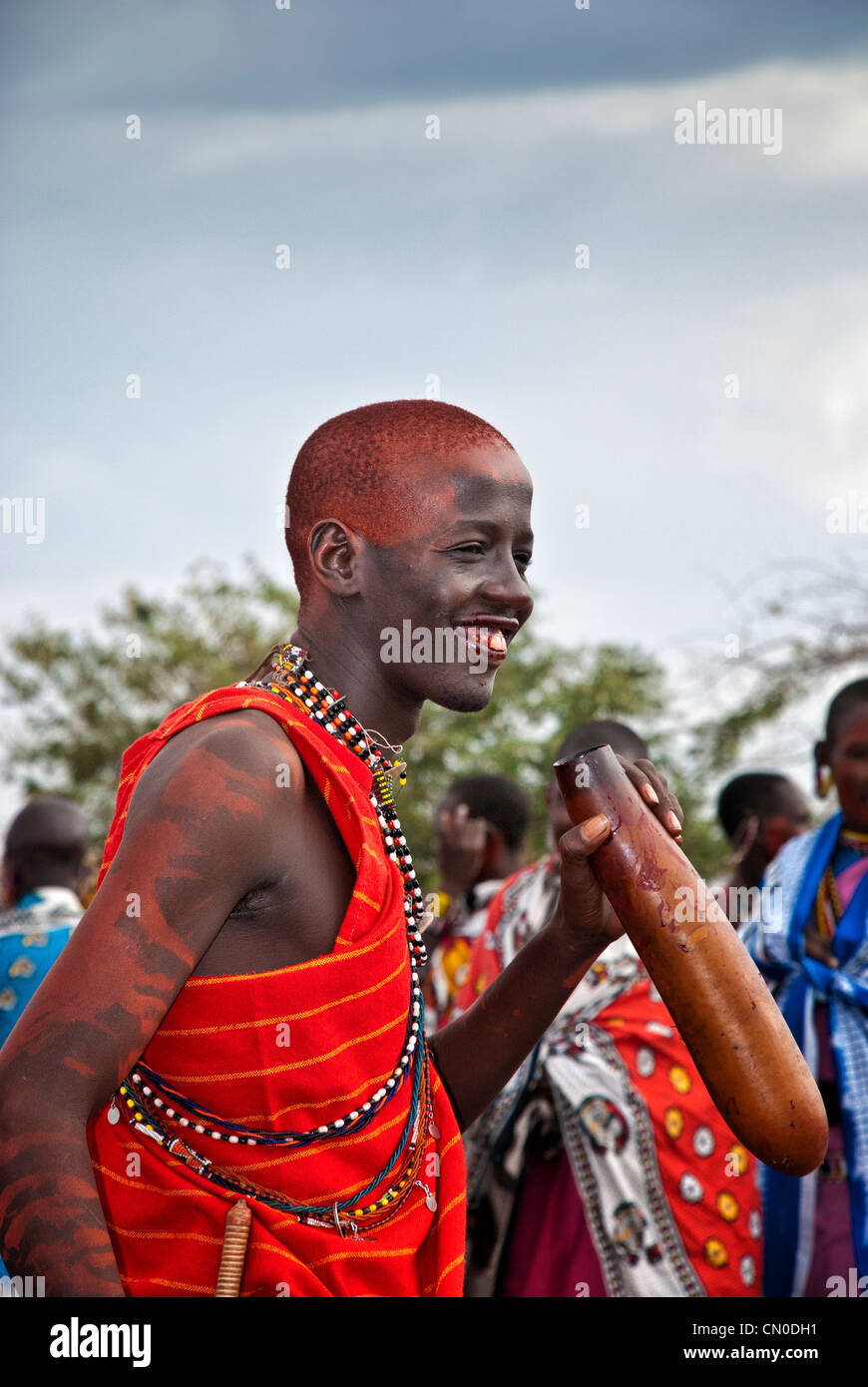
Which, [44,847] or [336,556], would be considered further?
[44,847]

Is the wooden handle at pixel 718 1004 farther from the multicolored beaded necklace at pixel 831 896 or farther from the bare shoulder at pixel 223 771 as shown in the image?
the multicolored beaded necklace at pixel 831 896

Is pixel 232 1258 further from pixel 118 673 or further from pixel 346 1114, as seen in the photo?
pixel 118 673

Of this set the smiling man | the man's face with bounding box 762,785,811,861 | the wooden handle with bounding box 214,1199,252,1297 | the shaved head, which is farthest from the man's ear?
the man's face with bounding box 762,785,811,861

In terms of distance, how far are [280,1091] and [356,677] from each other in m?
0.69

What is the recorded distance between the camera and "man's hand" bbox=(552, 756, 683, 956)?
203cm

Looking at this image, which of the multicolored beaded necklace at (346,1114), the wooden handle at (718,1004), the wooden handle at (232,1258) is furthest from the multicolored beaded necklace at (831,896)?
the wooden handle at (232,1258)

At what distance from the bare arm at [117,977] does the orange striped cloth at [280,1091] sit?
0.43 feet

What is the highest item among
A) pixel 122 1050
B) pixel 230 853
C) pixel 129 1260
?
pixel 230 853

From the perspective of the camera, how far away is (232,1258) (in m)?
1.76

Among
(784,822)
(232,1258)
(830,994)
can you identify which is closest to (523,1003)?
(232,1258)

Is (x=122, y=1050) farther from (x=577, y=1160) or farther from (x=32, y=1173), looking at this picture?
(x=577, y=1160)
